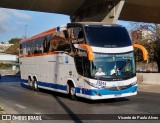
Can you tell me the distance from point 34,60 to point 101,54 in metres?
8.74

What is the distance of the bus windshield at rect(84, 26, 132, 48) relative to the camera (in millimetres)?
16328

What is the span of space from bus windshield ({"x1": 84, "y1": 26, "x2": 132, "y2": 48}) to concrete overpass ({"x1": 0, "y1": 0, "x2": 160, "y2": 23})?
11586 mm

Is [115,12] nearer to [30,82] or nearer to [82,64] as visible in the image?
[30,82]

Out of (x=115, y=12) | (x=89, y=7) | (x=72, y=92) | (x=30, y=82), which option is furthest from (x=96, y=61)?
(x=89, y=7)

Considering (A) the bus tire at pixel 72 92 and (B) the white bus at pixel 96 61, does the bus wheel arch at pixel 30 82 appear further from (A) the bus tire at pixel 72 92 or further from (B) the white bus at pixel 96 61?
(A) the bus tire at pixel 72 92

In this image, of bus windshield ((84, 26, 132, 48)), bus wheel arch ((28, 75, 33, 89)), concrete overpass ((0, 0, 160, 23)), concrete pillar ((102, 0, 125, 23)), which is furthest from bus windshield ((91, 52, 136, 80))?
concrete overpass ((0, 0, 160, 23))

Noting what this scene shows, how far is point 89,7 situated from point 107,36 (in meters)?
14.8

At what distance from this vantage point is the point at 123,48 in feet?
54.2

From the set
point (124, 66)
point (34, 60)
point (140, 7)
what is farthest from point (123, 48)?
point (140, 7)

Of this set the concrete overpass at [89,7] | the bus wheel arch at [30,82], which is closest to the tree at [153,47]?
Answer: the concrete overpass at [89,7]

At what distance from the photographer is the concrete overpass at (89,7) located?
2872 cm

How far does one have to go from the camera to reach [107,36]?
16609mm

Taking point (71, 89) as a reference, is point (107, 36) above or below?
above

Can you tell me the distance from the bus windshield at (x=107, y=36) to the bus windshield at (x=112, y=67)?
510mm
